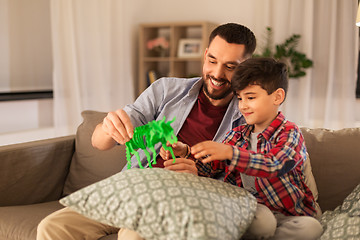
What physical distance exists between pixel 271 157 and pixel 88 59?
2982 millimetres

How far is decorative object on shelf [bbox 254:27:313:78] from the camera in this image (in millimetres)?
4098

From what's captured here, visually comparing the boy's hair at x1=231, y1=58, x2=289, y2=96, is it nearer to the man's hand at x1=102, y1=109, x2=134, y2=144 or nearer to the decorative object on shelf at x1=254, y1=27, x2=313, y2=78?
the man's hand at x1=102, y1=109, x2=134, y2=144

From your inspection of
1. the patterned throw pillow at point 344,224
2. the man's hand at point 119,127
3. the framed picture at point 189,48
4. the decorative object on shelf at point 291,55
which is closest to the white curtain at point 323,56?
the decorative object on shelf at point 291,55

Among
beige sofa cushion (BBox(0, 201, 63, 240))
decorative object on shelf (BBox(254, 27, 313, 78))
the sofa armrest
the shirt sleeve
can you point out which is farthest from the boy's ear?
decorative object on shelf (BBox(254, 27, 313, 78))

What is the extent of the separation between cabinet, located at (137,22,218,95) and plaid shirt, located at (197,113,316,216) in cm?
298

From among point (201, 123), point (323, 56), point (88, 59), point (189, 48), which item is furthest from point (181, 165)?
point (189, 48)

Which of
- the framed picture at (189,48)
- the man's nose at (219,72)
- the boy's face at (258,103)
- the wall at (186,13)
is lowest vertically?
the boy's face at (258,103)

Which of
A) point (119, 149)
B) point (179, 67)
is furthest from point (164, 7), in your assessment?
point (119, 149)

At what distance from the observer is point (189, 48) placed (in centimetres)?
464

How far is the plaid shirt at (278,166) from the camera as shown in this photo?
1392mm

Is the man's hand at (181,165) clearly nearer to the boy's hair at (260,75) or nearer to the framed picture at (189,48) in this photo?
the boy's hair at (260,75)

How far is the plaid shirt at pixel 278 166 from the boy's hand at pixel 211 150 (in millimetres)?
28

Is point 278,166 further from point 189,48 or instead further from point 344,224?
point 189,48

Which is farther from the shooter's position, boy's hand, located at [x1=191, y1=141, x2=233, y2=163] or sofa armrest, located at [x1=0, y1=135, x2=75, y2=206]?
sofa armrest, located at [x1=0, y1=135, x2=75, y2=206]
